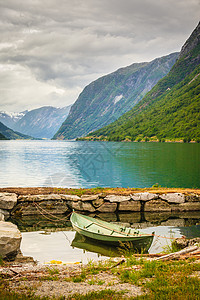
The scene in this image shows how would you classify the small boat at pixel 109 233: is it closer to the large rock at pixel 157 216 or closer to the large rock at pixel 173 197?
the large rock at pixel 157 216

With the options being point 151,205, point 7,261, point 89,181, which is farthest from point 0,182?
point 7,261

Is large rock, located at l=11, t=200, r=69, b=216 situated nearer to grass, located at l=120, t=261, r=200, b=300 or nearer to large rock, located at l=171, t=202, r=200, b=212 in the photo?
large rock, located at l=171, t=202, r=200, b=212

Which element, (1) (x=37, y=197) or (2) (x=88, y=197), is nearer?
(1) (x=37, y=197)

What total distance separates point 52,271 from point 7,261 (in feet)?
15.8

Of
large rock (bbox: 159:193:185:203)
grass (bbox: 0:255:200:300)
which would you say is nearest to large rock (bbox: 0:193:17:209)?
large rock (bbox: 159:193:185:203)

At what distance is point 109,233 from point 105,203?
26.8 ft

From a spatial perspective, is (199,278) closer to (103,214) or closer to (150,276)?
(150,276)

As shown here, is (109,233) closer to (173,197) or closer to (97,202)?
(97,202)

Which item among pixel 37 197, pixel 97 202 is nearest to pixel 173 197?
pixel 97 202

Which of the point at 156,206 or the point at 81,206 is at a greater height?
the point at 81,206

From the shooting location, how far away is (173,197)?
27078 millimetres

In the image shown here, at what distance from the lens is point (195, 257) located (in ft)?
38.3

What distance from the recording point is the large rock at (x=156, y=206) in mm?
26688

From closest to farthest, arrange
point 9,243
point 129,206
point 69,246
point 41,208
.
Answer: point 9,243, point 69,246, point 41,208, point 129,206
